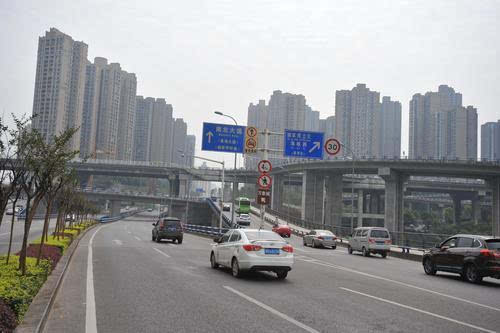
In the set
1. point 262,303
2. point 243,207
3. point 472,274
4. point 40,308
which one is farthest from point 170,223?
point 243,207

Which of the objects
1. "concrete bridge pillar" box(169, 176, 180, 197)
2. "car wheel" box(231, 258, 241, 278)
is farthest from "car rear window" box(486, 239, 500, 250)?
"concrete bridge pillar" box(169, 176, 180, 197)

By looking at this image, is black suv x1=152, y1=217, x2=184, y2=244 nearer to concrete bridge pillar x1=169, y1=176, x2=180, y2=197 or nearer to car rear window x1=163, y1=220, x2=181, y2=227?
car rear window x1=163, y1=220, x2=181, y2=227

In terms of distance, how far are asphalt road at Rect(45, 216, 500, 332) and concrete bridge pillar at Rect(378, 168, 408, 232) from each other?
58.8m

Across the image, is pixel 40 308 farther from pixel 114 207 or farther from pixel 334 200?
pixel 114 207

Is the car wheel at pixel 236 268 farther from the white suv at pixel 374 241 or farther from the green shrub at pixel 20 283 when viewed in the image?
the white suv at pixel 374 241

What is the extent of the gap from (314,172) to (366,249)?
58.6 m

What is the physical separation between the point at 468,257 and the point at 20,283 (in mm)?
13552

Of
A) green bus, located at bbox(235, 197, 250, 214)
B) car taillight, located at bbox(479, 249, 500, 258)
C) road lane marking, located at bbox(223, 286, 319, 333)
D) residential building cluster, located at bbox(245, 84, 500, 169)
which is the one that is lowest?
road lane marking, located at bbox(223, 286, 319, 333)

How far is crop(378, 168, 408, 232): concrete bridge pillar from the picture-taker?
71750 mm

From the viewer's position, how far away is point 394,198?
72000 millimetres

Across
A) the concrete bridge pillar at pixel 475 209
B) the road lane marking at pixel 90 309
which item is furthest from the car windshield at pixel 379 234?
the concrete bridge pillar at pixel 475 209

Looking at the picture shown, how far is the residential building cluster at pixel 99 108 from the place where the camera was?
10800 centimetres

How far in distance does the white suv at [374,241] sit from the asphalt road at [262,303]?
38.7 feet

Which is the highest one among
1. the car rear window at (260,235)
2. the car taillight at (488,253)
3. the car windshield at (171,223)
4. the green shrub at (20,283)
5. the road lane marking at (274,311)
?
the car rear window at (260,235)
